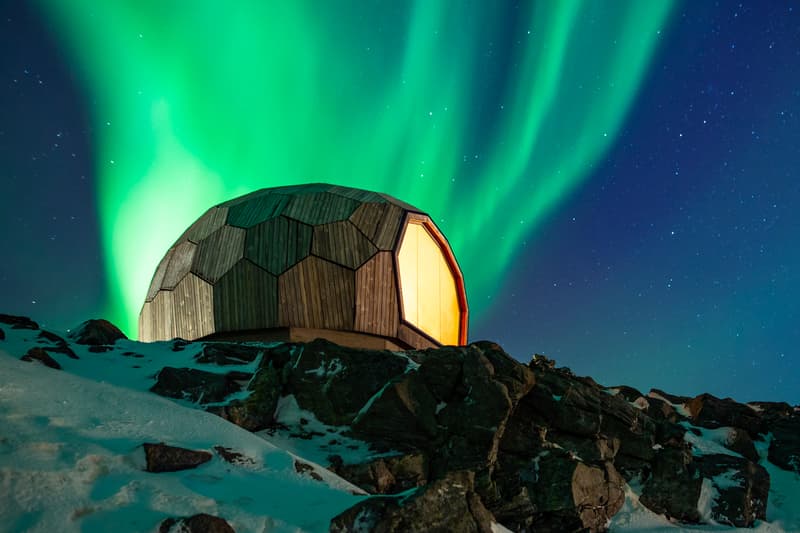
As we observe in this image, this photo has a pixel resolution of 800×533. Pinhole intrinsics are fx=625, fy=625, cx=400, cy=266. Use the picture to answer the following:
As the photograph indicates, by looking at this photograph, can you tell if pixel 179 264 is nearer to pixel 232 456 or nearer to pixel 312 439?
pixel 312 439

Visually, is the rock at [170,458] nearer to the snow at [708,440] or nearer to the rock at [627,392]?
the snow at [708,440]

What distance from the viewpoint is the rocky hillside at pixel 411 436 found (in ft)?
22.8

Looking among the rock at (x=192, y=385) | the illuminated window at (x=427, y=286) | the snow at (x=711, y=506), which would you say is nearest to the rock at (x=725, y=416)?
the snow at (x=711, y=506)

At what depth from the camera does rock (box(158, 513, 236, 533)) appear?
5465 millimetres

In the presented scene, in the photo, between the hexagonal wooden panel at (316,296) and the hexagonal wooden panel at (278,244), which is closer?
the hexagonal wooden panel at (316,296)

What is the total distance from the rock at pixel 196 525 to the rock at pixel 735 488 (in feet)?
30.1

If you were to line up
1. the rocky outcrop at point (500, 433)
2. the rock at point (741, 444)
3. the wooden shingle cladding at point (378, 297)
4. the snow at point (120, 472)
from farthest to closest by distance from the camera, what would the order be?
the wooden shingle cladding at point (378, 297) < the rock at point (741, 444) < the rocky outcrop at point (500, 433) < the snow at point (120, 472)

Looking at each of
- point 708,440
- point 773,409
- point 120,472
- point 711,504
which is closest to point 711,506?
point 711,504

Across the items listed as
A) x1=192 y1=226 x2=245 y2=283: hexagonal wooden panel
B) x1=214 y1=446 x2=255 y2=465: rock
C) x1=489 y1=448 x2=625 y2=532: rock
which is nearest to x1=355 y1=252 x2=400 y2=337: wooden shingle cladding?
x1=192 y1=226 x2=245 y2=283: hexagonal wooden panel

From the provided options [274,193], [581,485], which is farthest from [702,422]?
[274,193]

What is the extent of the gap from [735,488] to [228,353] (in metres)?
9.82

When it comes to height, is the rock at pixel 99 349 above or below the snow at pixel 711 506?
below

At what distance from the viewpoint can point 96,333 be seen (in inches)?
488

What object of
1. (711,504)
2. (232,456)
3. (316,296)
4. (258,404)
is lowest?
(232,456)
